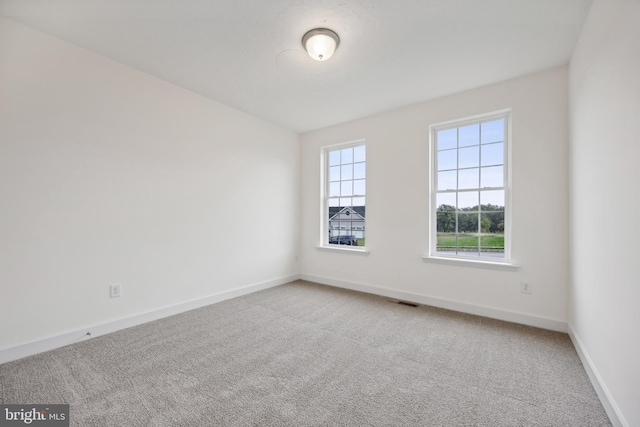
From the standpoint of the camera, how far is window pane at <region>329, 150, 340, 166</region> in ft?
15.1

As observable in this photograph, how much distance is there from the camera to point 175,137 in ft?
10.4

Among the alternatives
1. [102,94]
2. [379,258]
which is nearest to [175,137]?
[102,94]

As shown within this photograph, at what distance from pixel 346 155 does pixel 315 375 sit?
3387 mm

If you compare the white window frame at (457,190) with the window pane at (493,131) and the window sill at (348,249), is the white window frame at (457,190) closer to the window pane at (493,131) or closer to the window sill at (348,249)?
the window pane at (493,131)

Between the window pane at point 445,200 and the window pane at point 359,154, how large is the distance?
1337mm

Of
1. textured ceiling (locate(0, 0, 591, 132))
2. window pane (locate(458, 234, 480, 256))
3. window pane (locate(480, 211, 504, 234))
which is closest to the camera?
textured ceiling (locate(0, 0, 591, 132))

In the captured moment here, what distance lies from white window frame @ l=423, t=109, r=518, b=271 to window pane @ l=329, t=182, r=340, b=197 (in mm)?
1577

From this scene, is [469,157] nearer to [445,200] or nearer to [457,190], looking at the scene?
[457,190]

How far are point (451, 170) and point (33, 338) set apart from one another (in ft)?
15.0

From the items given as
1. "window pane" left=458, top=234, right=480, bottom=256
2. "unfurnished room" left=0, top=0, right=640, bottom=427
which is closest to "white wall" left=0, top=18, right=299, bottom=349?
"unfurnished room" left=0, top=0, right=640, bottom=427

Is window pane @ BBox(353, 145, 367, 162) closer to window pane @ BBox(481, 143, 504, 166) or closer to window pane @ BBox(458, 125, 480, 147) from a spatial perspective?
window pane @ BBox(458, 125, 480, 147)

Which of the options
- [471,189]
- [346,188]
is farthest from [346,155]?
[471,189]

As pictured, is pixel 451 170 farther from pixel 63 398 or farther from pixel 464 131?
pixel 63 398

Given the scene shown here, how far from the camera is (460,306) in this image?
127 inches
